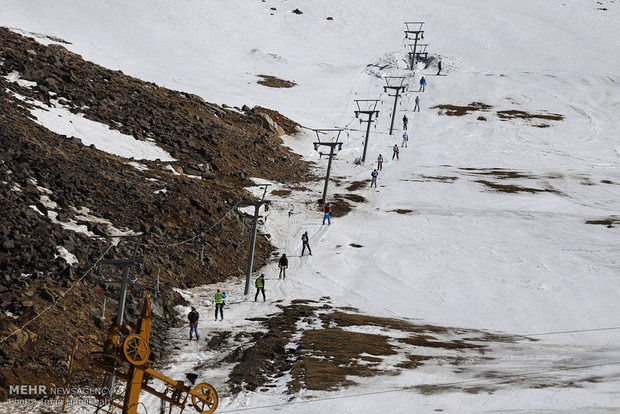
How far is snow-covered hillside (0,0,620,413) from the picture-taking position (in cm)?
2370

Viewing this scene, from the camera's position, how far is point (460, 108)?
247 ft

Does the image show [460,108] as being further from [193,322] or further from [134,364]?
[134,364]

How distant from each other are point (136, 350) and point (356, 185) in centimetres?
3649

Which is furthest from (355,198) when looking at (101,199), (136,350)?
(136,350)

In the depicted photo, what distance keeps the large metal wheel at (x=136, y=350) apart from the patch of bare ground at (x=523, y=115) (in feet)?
209

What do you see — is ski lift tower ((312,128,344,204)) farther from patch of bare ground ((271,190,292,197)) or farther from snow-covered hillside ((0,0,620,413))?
patch of bare ground ((271,190,292,197))

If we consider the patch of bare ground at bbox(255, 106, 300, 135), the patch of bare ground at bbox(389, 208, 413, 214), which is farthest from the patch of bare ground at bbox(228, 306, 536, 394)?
the patch of bare ground at bbox(255, 106, 300, 135)

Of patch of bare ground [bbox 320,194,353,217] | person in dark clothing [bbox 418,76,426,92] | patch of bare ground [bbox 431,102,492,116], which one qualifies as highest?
person in dark clothing [bbox 418,76,426,92]

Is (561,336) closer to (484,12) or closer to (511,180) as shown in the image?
(511,180)

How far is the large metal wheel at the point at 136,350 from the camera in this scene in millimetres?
13562

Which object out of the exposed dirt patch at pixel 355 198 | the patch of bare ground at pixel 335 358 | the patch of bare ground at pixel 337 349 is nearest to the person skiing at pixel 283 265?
the patch of bare ground at pixel 337 349

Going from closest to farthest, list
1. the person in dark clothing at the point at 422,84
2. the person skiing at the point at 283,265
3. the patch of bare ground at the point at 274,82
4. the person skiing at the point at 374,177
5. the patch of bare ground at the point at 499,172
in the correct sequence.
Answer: the person skiing at the point at 283,265 → the person skiing at the point at 374,177 → the patch of bare ground at the point at 499,172 → the patch of bare ground at the point at 274,82 → the person in dark clothing at the point at 422,84

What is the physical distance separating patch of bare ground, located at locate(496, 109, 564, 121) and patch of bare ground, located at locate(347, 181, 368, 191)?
2822 centimetres

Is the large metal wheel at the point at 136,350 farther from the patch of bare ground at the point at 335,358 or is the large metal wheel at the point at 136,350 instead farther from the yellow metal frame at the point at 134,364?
the patch of bare ground at the point at 335,358
